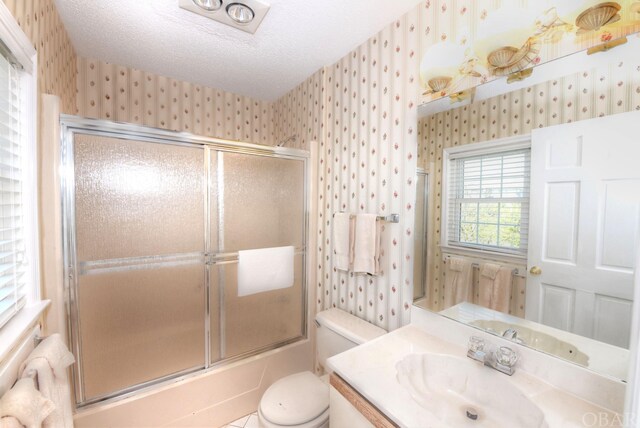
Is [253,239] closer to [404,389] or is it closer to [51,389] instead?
[51,389]

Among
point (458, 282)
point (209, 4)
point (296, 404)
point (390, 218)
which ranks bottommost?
point (296, 404)

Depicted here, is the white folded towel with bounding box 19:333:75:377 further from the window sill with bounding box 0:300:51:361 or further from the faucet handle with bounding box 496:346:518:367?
the faucet handle with bounding box 496:346:518:367

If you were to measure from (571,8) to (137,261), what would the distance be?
2.14 metres

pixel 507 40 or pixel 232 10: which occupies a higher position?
pixel 232 10

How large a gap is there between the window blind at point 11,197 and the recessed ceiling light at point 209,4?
2.52ft

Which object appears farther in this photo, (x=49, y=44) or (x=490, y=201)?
(x=49, y=44)

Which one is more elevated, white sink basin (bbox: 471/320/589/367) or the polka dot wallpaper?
the polka dot wallpaper

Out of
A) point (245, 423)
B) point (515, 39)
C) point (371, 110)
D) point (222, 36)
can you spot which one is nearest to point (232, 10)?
point (222, 36)

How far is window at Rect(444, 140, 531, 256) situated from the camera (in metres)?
0.99

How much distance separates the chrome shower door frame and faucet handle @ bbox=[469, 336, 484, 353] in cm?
124

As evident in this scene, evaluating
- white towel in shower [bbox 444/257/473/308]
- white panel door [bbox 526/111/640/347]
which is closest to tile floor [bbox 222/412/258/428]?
white towel in shower [bbox 444/257/473/308]

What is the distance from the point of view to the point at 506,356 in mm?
950

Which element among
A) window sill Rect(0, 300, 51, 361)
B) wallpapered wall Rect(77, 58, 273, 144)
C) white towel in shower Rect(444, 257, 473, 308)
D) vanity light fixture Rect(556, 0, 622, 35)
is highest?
wallpapered wall Rect(77, 58, 273, 144)

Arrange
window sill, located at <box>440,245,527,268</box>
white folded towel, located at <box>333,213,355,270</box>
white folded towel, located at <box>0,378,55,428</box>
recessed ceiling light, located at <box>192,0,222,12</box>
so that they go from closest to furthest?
white folded towel, located at <box>0,378,55,428</box>, window sill, located at <box>440,245,527,268</box>, recessed ceiling light, located at <box>192,0,222,12</box>, white folded towel, located at <box>333,213,355,270</box>
